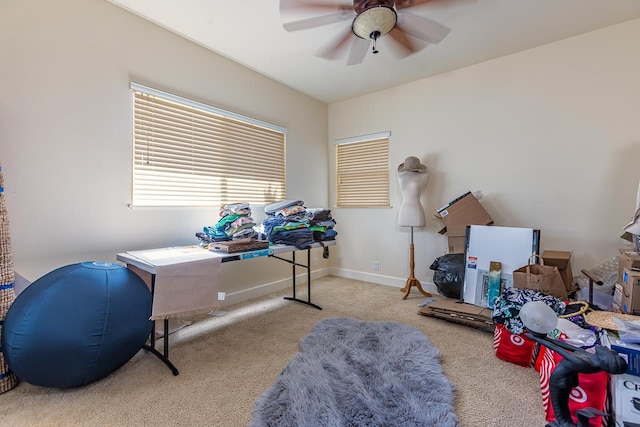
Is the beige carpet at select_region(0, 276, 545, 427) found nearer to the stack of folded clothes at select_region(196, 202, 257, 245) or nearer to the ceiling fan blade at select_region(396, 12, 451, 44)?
the stack of folded clothes at select_region(196, 202, 257, 245)

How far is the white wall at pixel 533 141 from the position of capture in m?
2.61

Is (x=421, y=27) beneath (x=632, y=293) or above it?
above

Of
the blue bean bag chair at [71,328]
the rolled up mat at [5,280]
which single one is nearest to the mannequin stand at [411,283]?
the blue bean bag chair at [71,328]

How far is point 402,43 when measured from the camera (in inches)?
95.7

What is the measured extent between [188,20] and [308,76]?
1.46 meters

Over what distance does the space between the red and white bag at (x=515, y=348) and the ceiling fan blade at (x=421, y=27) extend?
222 centimetres

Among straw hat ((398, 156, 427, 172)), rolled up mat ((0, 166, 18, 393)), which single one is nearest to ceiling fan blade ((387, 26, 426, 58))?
straw hat ((398, 156, 427, 172))

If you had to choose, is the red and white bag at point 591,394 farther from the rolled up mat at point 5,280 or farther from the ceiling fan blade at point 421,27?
the rolled up mat at point 5,280

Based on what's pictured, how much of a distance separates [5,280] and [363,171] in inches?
146

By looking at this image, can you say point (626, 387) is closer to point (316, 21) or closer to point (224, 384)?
point (224, 384)

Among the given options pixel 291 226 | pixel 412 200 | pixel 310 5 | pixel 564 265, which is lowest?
pixel 564 265

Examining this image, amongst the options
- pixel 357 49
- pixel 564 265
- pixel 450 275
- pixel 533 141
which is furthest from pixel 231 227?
pixel 533 141

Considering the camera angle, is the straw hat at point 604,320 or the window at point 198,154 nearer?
the straw hat at point 604,320

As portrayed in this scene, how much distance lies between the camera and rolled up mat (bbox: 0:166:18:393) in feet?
5.38
